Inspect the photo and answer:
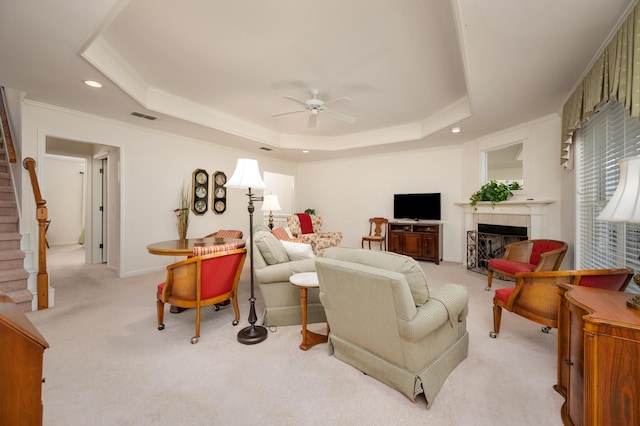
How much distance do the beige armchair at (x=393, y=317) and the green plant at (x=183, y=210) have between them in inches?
150

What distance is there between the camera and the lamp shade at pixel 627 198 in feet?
4.00

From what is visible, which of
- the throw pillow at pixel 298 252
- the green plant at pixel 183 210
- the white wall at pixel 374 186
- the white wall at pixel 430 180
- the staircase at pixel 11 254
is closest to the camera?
the throw pillow at pixel 298 252

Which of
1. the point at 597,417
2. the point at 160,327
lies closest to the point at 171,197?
the point at 160,327

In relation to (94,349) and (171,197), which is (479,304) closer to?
(94,349)

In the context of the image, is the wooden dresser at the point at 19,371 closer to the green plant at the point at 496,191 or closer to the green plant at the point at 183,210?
the green plant at the point at 183,210

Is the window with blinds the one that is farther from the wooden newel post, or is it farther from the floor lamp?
the wooden newel post

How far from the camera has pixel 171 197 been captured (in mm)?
4969

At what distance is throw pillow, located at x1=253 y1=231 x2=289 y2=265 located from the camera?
2.65 meters

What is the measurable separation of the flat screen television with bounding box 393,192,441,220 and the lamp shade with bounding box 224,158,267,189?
4.45 meters

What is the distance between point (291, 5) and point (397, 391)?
296cm

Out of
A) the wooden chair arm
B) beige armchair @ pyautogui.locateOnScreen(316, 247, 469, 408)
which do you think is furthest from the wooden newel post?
the wooden chair arm

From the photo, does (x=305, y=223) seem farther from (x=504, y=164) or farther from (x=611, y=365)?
(x=611, y=365)

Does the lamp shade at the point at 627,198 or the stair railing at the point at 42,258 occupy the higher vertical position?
the lamp shade at the point at 627,198

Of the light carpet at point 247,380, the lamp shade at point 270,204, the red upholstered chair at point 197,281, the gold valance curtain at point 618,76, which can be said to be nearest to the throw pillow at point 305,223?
the lamp shade at point 270,204
